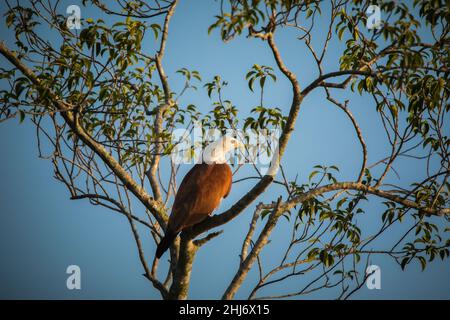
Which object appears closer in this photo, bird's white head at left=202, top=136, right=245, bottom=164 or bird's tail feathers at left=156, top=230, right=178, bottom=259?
bird's tail feathers at left=156, top=230, right=178, bottom=259

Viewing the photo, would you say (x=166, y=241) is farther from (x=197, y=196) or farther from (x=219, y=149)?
(x=219, y=149)

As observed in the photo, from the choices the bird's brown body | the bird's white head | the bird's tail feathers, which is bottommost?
the bird's tail feathers

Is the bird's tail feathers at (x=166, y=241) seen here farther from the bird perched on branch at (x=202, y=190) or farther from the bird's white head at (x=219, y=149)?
the bird's white head at (x=219, y=149)

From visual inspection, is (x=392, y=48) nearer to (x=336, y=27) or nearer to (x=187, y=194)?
(x=336, y=27)

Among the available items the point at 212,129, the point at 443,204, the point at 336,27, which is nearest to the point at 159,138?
the point at 212,129

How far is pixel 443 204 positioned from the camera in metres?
4.96

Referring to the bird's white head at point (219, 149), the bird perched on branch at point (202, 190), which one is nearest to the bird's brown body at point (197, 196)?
the bird perched on branch at point (202, 190)

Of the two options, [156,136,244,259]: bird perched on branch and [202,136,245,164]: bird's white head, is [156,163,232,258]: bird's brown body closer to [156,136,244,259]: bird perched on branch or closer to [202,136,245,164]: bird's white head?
[156,136,244,259]: bird perched on branch

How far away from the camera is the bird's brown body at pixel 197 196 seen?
184 inches

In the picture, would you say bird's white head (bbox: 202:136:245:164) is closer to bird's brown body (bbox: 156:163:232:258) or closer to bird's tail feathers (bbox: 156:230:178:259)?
bird's brown body (bbox: 156:163:232:258)

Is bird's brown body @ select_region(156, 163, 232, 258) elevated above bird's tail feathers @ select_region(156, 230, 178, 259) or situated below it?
above

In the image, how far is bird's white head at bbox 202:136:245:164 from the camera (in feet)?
18.1

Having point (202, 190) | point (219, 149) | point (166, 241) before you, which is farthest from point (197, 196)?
point (219, 149)

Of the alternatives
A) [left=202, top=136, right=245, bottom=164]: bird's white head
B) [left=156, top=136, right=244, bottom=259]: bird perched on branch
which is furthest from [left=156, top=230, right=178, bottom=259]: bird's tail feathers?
[left=202, top=136, right=245, bottom=164]: bird's white head
